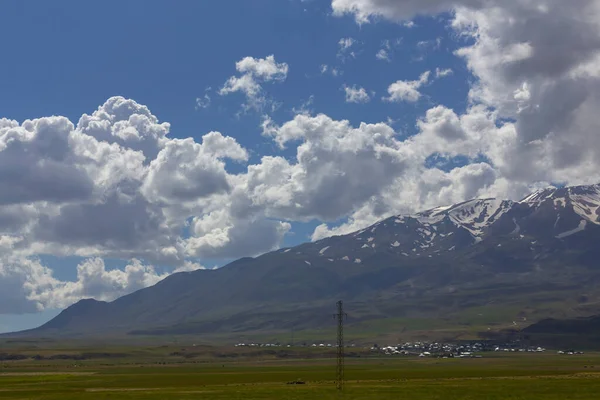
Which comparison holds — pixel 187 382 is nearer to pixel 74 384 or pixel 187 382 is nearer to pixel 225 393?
pixel 74 384

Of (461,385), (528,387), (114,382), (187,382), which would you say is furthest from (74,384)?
(528,387)

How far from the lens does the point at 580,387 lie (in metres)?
142

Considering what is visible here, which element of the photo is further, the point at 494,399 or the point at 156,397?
the point at 156,397

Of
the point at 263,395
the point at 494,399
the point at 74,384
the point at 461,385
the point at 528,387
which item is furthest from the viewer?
the point at 74,384

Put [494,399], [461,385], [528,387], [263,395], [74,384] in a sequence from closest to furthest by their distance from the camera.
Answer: [494,399]
[263,395]
[528,387]
[461,385]
[74,384]

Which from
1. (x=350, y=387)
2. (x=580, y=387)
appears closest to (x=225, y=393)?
(x=350, y=387)

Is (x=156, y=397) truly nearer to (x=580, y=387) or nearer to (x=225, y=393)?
(x=225, y=393)

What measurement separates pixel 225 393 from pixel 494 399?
165 ft

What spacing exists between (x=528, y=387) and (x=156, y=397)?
230 ft

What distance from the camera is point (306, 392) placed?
14012cm

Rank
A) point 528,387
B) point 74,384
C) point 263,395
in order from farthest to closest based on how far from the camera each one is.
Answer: point 74,384 < point 528,387 < point 263,395

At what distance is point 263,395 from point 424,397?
2882cm

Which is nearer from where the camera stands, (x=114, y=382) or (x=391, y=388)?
(x=391, y=388)

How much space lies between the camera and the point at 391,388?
14850 cm
